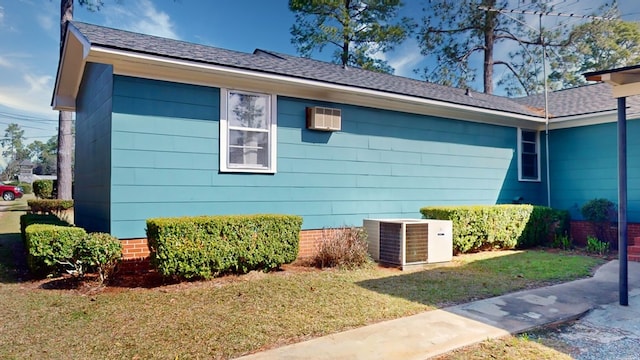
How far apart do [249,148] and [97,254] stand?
9.68ft

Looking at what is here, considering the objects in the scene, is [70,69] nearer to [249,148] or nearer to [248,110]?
[248,110]

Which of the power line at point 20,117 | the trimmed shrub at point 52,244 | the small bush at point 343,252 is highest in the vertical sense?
the power line at point 20,117

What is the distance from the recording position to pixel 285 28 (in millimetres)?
20078

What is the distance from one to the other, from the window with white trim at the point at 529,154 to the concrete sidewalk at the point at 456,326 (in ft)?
19.1

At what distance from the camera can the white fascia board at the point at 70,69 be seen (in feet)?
21.9

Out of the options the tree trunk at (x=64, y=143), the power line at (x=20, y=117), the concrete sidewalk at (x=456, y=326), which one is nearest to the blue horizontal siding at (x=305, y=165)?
the concrete sidewalk at (x=456, y=326)

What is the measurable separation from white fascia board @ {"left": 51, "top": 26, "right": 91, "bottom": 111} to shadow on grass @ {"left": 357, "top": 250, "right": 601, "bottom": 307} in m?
5.38

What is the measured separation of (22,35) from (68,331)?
83.1ft

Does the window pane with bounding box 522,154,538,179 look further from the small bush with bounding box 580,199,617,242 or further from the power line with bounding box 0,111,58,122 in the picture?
the power line with bounding box 0,111,58,122

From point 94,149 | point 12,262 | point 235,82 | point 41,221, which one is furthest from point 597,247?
point 12,262

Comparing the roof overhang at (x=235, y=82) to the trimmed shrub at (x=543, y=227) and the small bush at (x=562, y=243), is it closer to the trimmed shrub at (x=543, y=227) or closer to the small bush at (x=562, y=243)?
the trimmed shrub at (x=543, y=227)

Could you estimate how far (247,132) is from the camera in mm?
7098

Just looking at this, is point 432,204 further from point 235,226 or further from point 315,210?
point 235,226

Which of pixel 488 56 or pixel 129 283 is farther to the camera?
pixel 488 56
